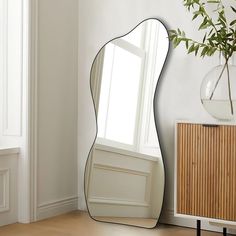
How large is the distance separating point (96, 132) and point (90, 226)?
0.72 metres

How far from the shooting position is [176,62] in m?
3.87

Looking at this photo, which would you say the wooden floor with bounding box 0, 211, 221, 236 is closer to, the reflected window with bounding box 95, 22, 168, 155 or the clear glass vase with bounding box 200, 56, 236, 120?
the reflected window with bounding box 95, 22, 168, 155

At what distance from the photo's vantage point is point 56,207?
4.24 metres

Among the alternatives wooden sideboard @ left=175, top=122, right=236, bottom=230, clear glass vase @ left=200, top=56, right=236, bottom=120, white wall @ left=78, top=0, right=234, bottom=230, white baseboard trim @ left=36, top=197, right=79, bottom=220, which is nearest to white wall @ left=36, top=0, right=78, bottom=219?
white baseboard trim @ left=36, top=197, right=79, bottom=220

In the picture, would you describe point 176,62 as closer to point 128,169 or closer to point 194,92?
point 194,92

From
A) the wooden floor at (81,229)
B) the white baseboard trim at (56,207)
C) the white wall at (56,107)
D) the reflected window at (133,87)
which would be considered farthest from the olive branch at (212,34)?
the white baseboard trim at (56,207)

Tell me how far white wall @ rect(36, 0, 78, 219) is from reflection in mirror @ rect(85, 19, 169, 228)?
27 centimetres

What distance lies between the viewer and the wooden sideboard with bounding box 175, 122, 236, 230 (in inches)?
128

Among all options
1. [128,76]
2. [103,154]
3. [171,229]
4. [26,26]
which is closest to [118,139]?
[103,154]

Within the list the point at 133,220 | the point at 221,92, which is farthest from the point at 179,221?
the point at 221,92

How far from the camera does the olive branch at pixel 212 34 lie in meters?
3.33

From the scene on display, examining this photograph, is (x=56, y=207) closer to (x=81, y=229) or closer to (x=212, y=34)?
(x=81, y=229)

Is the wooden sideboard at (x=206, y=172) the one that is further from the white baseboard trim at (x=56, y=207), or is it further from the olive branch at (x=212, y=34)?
the white baseboard trim at (x=56, y=207)

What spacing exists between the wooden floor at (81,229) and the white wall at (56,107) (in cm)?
20
